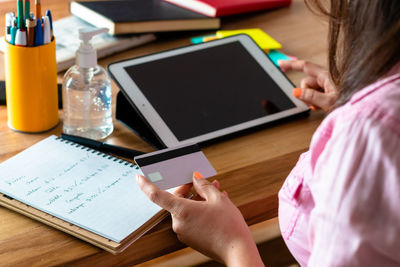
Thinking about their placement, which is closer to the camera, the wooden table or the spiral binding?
the wooden table

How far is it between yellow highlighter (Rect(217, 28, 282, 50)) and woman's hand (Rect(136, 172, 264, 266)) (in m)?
0.61

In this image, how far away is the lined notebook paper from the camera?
2.91 ft

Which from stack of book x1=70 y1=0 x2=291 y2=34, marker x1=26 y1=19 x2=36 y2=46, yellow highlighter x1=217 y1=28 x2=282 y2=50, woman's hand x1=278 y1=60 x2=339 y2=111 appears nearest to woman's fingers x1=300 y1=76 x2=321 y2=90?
woman's hand x1=278 y1=60 x2=339 y2=111

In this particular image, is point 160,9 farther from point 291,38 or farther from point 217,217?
point 217,217

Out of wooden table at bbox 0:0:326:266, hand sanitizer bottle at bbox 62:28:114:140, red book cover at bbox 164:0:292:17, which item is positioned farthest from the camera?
red book cover at bbox 164:0:292:17

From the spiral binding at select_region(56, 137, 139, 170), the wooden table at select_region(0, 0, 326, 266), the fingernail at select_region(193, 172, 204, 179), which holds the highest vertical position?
the fingernail at select_region(193, 172, 204, 179)

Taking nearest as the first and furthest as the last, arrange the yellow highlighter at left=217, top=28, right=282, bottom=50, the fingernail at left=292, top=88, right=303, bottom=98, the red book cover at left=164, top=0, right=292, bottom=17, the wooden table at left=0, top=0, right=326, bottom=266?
the wooden table at left=0, top=0, right=326, bottom=266
the fingernail at left=292, top=88, right=303, bottom=98
the yellow highlighter at left=217, top=28, right=282, bottom=50
the red book cover at left=164, top=0, right=292, bottom=17

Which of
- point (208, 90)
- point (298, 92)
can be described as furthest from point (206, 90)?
point (298, 92)

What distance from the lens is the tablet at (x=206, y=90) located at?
1.12m

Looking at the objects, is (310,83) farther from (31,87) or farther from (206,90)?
(31,87)

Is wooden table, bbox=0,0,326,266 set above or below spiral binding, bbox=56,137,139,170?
below

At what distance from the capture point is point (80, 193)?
0.93 metres

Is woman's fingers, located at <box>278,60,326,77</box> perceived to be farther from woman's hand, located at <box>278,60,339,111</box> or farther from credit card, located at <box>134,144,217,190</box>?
credit card, located at <box>134,144,217,190</box>

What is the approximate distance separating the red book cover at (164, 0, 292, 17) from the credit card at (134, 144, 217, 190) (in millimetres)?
622
